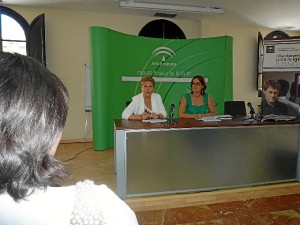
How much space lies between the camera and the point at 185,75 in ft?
18.6

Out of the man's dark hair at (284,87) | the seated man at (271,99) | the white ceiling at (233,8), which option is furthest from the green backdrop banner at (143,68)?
the seated man at (271,99)

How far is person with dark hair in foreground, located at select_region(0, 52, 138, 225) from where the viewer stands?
0.47m

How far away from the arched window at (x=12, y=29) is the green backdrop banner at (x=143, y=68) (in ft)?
6.37

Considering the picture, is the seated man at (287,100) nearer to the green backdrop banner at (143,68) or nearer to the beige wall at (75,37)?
the green backdrop banner at (143,68)

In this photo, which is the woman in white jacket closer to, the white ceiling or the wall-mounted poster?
the wall-mounted poster

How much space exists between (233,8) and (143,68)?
8.03ft

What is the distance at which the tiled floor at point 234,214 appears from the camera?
2.25 m

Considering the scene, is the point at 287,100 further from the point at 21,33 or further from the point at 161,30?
the point at 21,33

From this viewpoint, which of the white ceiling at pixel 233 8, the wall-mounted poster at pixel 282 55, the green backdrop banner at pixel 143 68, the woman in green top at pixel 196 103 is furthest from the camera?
the white ceiling at pixel 233 8

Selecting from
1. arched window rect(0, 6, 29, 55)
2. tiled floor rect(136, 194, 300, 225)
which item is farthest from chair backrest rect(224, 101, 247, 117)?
arched window rect(0, 6, 29, 55)

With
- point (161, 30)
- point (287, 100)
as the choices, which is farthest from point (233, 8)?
point (287, 100)

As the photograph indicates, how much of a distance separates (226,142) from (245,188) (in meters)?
0.63

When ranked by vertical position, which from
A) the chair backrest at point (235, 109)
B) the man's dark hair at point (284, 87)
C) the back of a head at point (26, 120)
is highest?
the man's dark hair at point (284, 87)

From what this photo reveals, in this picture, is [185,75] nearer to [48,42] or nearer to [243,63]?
[243,63]
